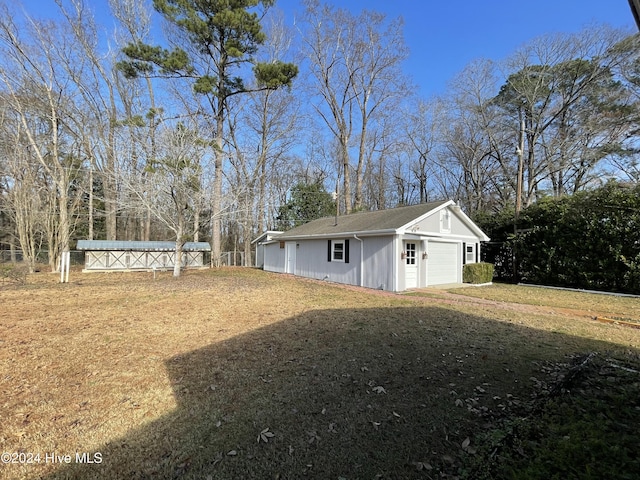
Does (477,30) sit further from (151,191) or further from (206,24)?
(151,191)

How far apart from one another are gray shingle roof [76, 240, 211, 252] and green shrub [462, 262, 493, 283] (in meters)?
16.7

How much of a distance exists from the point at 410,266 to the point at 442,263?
87.9 inches

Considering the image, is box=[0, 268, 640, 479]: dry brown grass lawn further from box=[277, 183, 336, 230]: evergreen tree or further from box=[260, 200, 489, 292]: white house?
box=[277, 183, 336, 230]: evergreen tree

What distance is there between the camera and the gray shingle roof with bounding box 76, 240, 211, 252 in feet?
63.0

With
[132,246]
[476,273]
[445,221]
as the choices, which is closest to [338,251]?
[445,221]

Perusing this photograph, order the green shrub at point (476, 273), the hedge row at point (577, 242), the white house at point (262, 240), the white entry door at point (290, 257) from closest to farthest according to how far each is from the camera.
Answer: the hedge row at point (577, 242) < the green shrub at point (476, 273) < the white entry door at point (290, 257) < the white house at point (262, 240)

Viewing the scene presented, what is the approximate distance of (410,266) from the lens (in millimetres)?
12484

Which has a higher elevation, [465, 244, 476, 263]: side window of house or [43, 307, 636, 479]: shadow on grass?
[465, 244, 476, 263]: side window of house

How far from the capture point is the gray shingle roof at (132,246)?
19.2 m

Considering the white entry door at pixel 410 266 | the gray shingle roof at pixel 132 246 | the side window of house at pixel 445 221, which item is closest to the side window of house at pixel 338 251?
the white entry door at pixel 410 266

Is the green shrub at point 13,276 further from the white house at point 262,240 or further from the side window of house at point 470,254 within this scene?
the side window of house at point 470,254

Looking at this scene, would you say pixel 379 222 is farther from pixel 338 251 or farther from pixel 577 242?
pixel 577 242

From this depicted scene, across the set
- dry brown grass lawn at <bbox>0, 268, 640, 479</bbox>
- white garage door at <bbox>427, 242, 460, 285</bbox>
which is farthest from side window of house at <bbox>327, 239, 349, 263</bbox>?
dry brown grass lawn at <bbox>0, 268, 640, 479</bbox>

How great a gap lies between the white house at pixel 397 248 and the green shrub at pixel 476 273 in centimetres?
25
